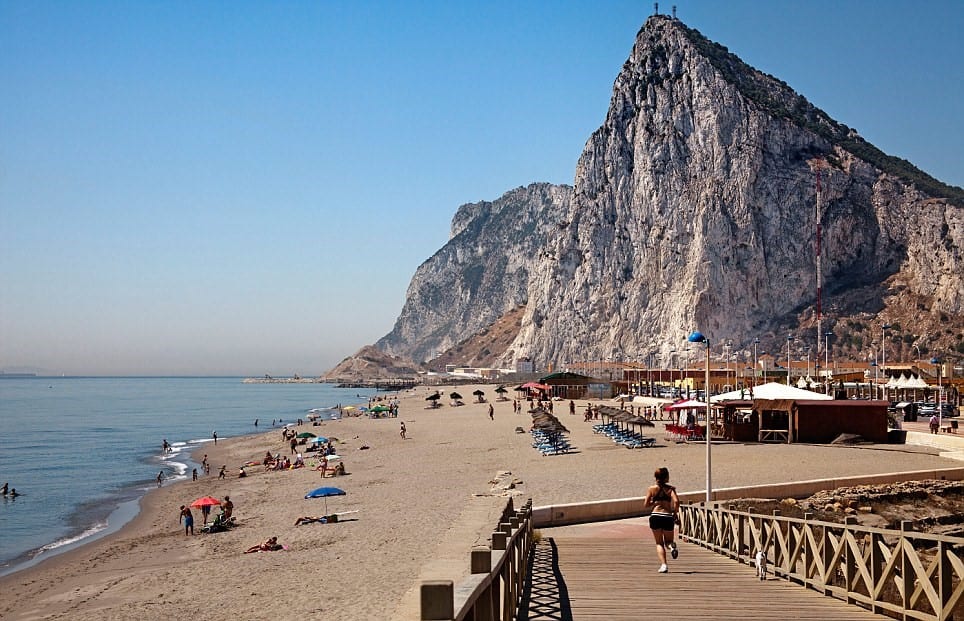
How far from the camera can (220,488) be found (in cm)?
3194

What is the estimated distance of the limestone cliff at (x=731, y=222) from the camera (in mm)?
98312

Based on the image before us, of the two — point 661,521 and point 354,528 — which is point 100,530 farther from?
point 661,521

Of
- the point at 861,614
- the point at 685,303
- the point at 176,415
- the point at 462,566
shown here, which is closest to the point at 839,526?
the point at 861,614

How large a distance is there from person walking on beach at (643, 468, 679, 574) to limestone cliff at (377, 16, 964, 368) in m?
89.4

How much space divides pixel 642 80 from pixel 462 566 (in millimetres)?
120048

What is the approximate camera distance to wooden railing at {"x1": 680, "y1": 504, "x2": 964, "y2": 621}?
252 inches

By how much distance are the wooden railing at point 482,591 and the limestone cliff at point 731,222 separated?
9402cm

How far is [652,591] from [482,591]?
5.03 meters

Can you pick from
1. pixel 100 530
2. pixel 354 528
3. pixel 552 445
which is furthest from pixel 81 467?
pixel 354 528

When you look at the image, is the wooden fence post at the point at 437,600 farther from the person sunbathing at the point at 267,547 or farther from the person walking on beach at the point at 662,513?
the person sunbathing at the point at 267,547

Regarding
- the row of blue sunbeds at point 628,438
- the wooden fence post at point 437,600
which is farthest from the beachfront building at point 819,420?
the wooden fence post at point 437,600

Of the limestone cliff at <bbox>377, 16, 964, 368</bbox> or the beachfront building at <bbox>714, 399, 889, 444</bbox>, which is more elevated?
the limestone cliff at <bbox>377, 16, 964, 368</bbox>

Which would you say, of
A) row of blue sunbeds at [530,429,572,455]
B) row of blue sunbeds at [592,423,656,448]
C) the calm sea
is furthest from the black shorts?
row of blue sunbeds at [592,423,656,448]

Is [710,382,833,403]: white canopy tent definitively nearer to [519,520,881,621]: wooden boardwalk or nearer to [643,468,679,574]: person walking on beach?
[519,520,881,621]: wooden boardwalk
